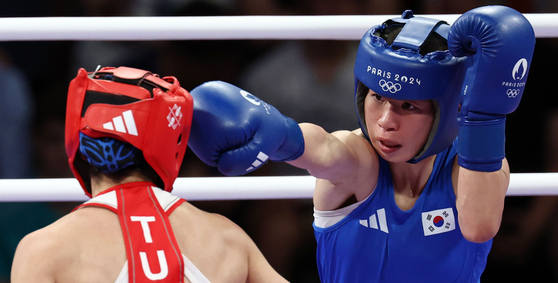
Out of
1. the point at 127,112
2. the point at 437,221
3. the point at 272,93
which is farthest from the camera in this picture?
the point at 272,93

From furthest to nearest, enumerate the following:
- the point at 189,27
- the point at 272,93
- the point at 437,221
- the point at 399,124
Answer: the point at 272,93
the point at 189,27
the point at 437,221
the point at 399,124

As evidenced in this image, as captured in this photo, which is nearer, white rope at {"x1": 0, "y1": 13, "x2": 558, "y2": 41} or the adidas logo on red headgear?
the adidas logo on red headgear

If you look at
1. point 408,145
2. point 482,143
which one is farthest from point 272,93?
point 482,143

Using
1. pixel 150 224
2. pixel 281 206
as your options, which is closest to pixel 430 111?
pixel 150 224

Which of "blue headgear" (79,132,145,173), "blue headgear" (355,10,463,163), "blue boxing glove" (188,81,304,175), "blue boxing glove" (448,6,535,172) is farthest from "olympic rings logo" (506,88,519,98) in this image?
"blue headgear" (79,132,145,173)

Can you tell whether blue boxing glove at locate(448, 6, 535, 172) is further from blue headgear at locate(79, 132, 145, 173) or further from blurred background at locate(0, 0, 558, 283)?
blurred background at locate(0, 0, 558, 283)

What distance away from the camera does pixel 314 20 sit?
4.97ft

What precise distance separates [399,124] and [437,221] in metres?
0.30

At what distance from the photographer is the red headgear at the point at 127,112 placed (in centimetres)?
102

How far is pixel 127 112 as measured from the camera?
3.34 ft

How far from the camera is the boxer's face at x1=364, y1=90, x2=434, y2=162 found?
4.05 ft

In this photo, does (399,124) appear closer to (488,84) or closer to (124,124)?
(488,84)

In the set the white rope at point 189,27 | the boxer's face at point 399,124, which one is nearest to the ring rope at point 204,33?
the white rope at point 189,27

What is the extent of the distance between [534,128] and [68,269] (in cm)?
184
